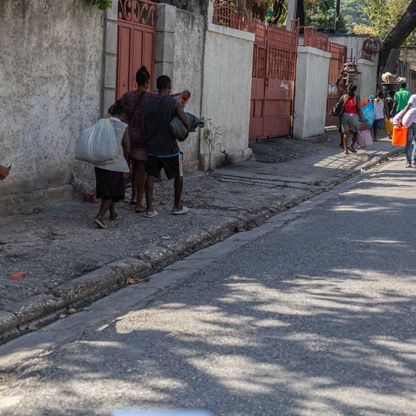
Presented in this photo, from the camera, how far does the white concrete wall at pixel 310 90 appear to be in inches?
853

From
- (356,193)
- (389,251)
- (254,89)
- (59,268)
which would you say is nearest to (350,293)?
(389,251)

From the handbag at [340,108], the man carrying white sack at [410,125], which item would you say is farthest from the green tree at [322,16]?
the man carrying white sack at [410,125]

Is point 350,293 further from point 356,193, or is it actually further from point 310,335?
point 356,193

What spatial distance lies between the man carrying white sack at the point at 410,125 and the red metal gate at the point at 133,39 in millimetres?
5947

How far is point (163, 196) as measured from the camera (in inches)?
455

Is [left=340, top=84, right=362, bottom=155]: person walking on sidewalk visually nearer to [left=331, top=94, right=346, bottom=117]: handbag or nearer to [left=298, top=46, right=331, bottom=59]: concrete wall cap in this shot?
[left=331, top=94, right=346, bottom=117]: handbag

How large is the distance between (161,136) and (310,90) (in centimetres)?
1321

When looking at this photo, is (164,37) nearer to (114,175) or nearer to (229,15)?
(229,15)

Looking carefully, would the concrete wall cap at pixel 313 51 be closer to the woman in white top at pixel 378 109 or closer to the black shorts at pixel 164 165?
the woman in white top at pixel 378 109

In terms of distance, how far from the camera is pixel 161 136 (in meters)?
9.73

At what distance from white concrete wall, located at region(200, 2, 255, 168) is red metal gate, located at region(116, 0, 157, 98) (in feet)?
6.27

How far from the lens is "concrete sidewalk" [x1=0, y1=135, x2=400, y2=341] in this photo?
6.55 m

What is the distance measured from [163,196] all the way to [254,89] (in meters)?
7.63

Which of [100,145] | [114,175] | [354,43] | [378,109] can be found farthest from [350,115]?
[354,43]
